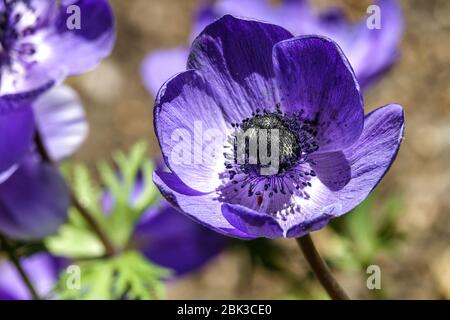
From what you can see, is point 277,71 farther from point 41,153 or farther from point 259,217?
point 41,153

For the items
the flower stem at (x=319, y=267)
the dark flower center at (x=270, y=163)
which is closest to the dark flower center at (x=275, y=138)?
the dark flower center at (x=270, y=163)

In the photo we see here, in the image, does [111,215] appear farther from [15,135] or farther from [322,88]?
[322,88]

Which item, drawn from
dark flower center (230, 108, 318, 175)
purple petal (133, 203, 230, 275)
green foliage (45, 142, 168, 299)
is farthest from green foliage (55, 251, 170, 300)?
dark flower center (230, 108, 318, 175)

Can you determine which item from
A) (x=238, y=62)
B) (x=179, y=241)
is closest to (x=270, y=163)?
(x=238, y=62)

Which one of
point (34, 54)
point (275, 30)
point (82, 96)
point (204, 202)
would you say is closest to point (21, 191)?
point (34, 54)

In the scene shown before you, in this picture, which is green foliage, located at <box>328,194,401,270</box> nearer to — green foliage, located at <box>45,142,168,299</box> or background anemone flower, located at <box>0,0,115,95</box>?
green foliage, located at <box>45,142,168,299</box>
